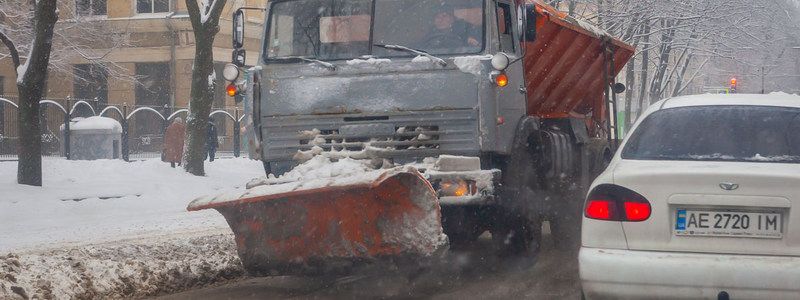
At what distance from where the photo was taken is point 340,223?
7.42 m

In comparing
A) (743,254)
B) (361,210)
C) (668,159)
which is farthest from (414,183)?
(743,254)

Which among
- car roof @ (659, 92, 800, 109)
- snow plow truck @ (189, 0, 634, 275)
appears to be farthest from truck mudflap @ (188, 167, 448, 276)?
car roof @ (659, 92, 800, 109)

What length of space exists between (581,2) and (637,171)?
26.9 metres

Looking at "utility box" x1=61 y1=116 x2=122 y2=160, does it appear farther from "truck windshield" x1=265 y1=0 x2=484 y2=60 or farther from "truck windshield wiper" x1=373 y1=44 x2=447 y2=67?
"truck windshield wiper" x1=373 y1=44 x2=447 y2=67

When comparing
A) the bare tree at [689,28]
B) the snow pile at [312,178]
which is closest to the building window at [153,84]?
the bare tree at [689,28]

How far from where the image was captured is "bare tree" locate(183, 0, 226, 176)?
2103cm

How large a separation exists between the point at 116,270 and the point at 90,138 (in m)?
19.1

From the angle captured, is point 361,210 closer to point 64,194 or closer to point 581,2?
point 64,194

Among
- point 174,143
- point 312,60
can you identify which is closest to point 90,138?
point 174,143

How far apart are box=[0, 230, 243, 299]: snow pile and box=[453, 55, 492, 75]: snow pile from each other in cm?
251

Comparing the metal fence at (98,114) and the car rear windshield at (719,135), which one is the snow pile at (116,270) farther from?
the metal fence at (98,114)

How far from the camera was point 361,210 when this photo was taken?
733cm

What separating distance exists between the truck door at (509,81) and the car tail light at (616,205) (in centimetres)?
302

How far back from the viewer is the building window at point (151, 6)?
40.4 meters
